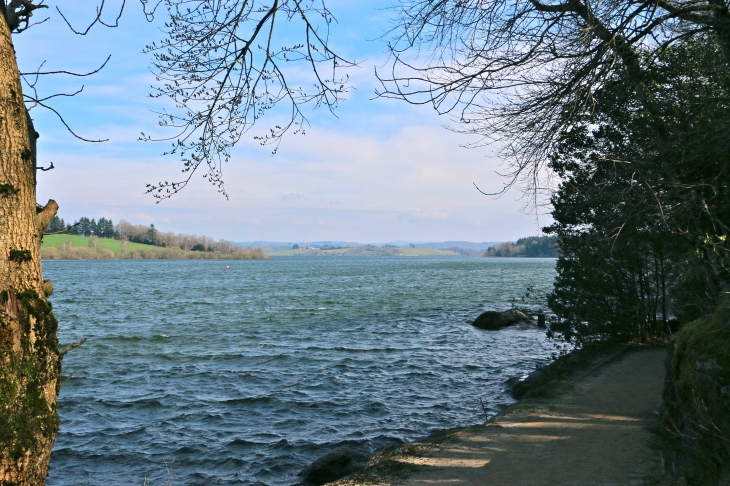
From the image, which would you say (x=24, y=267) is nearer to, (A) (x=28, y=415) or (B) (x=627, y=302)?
(A) (x=28, y=415)

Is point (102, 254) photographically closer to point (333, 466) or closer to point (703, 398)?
point (333, 466)

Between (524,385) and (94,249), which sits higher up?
(94,249)

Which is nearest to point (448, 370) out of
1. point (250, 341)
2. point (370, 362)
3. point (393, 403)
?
Answer: point (370, 362)

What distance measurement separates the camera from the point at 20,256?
3.63m

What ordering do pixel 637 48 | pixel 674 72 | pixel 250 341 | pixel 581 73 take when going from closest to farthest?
→ 1. pixel 581 73
2. pixel 637 48
3. pixel 674 72
4. pixel 250 341

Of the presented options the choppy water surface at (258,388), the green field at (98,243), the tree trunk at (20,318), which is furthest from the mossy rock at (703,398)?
the green field at (98,243)

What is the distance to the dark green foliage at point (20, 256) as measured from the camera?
3.59m

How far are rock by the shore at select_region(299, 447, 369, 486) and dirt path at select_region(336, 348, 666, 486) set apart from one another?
3.04 ft

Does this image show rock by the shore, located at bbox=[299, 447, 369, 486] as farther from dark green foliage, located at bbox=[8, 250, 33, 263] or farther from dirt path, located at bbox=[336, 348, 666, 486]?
dark green foliage, located at bbox=[8, 250, 33, 263]

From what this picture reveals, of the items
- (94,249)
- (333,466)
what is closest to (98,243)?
(94,249)

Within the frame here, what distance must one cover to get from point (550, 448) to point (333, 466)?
4.10 meters

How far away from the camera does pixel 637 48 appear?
25.2 feet

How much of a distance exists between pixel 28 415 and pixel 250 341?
23.4 meters

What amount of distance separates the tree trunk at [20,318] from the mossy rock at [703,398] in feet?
18.4
